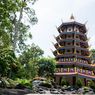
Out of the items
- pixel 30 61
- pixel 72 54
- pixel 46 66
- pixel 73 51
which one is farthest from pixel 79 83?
pixel 30 61

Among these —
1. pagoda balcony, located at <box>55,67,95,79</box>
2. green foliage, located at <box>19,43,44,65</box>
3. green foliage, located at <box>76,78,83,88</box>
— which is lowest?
green foliage, located at <box>76,78,83,88</box>

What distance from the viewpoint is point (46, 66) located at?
50.4m

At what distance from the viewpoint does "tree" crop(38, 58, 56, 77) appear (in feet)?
164

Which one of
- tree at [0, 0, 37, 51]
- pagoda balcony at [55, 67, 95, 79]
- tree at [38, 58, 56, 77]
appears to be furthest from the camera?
tree at [38, 58, 56, 77]

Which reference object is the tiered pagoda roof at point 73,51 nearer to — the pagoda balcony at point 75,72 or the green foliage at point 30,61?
the pagoda balcony at point 75,72

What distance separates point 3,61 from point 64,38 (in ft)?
121

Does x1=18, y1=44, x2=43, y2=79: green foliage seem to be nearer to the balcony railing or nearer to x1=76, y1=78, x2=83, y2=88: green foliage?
the balcony railing

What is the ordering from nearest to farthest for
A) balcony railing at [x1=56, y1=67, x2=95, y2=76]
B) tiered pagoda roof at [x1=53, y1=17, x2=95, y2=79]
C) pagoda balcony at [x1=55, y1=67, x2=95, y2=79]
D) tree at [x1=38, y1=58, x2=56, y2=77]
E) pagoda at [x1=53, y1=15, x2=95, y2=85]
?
1. pagoda balcony at [x1=55, y1=67, x2=95, y2=79]
2. balcony railing at [x1=56, y1=67, x2=95, y2=76]
3. tree at [x1=38, y1=58, x2=56, y2=77]
4. pagoda at [x1=53, y1=15, x2=95, y2=85]
5. tiered pagoda roof at [x1=53, y1=17, x2=95, y2=79]

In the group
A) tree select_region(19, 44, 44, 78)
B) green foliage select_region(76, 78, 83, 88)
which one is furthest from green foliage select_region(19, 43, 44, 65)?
green foliage select_region(76, 78, 83, 88)

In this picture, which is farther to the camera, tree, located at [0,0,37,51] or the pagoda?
the pagoda

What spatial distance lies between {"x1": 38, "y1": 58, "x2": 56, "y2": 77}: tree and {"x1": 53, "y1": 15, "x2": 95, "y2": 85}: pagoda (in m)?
1.28

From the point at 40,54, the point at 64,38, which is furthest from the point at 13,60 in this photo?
the point at 64,38

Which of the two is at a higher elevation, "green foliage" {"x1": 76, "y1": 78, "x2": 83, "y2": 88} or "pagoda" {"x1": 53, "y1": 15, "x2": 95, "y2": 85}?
"pagoda" {"x1": 53, "y1": 15, "x2": 95, "y2": 85}

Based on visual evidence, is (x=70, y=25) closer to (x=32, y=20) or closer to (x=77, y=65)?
(x=77, y=65)
